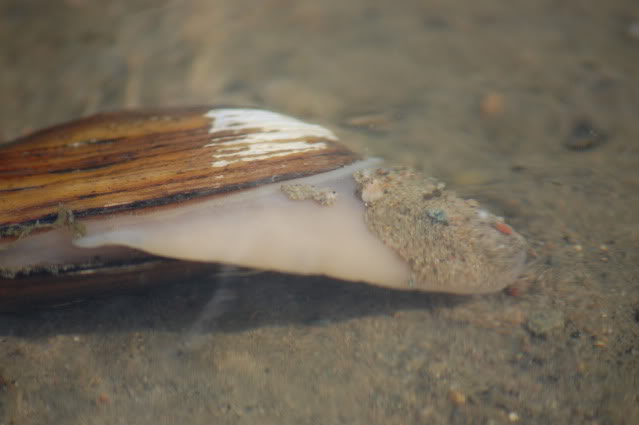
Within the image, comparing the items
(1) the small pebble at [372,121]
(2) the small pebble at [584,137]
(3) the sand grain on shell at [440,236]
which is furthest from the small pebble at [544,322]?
(1) the small pebble at [372,121]

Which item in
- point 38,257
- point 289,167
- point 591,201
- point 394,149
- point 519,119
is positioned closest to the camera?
point 38,257

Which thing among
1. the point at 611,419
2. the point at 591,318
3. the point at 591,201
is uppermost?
the point at 591,201

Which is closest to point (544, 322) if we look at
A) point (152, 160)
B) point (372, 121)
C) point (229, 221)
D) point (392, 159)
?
point (392, 159)

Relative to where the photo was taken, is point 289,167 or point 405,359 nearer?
point 405,359

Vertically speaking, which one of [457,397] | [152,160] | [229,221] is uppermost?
[152,160]

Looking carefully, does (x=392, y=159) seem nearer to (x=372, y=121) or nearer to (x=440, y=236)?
(x=372, y=121)

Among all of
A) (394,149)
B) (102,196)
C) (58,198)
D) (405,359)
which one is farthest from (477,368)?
(58,198)

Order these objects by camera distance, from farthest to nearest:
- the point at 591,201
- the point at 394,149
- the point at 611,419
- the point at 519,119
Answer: the point at 519,119
the point at 394,149
the point at 591,201
the point at 611,419

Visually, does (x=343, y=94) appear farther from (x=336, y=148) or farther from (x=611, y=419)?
(x=611, y=419)
